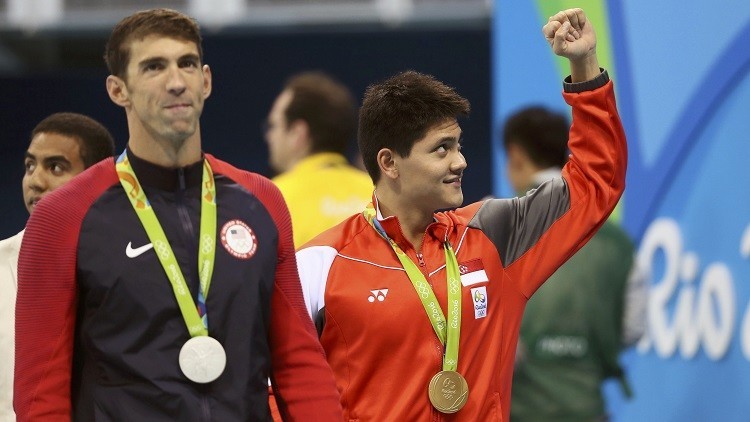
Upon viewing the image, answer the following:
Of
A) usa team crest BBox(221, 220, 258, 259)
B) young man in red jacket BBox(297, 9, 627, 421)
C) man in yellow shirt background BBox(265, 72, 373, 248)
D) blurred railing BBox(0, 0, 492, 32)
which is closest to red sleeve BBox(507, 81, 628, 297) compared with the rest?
young man in red jacket BBox(297, 9, 627, 421)

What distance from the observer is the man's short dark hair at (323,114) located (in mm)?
6207

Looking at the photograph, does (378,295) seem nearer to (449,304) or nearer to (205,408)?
(449,304)

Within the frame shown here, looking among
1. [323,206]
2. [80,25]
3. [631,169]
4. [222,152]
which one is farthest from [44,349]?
[80,25]

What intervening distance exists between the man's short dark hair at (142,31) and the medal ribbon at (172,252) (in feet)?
0.78

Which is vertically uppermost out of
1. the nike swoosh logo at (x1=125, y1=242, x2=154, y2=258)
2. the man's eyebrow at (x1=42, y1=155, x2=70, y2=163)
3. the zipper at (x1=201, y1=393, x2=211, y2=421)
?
the man's eyebrow at (x1=42, y1=155, x2=70, y2=163)

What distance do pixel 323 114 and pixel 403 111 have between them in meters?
2.27

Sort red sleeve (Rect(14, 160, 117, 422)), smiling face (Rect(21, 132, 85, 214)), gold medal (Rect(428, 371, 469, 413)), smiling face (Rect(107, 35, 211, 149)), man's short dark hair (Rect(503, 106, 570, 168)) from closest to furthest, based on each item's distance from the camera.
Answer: red sleeve (Rect(14, 160, 117, 422)) < smiling face (Rect(107, 35, 211, 149)) < gold medal (Rect(428, 371, 469, 413)) < smiling face (Rect(21, 132, 85, 214)) < man's short dark hair (Rect(503, 106, 570, 168))

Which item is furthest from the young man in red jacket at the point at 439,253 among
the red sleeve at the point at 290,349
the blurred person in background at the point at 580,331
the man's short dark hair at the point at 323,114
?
the man's short dark hair at the point at 323,114

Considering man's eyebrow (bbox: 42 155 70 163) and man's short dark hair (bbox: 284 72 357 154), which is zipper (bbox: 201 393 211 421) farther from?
man's short dark hair (bbox: 284 72 357 154)

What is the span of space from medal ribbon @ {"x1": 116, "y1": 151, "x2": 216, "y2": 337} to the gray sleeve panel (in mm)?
1013

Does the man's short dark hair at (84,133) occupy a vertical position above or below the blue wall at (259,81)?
below

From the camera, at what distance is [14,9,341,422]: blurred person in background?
309 centimetres

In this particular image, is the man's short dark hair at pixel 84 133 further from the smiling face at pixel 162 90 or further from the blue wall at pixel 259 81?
the blue wall at pixel 259 81

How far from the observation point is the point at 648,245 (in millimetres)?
5762
